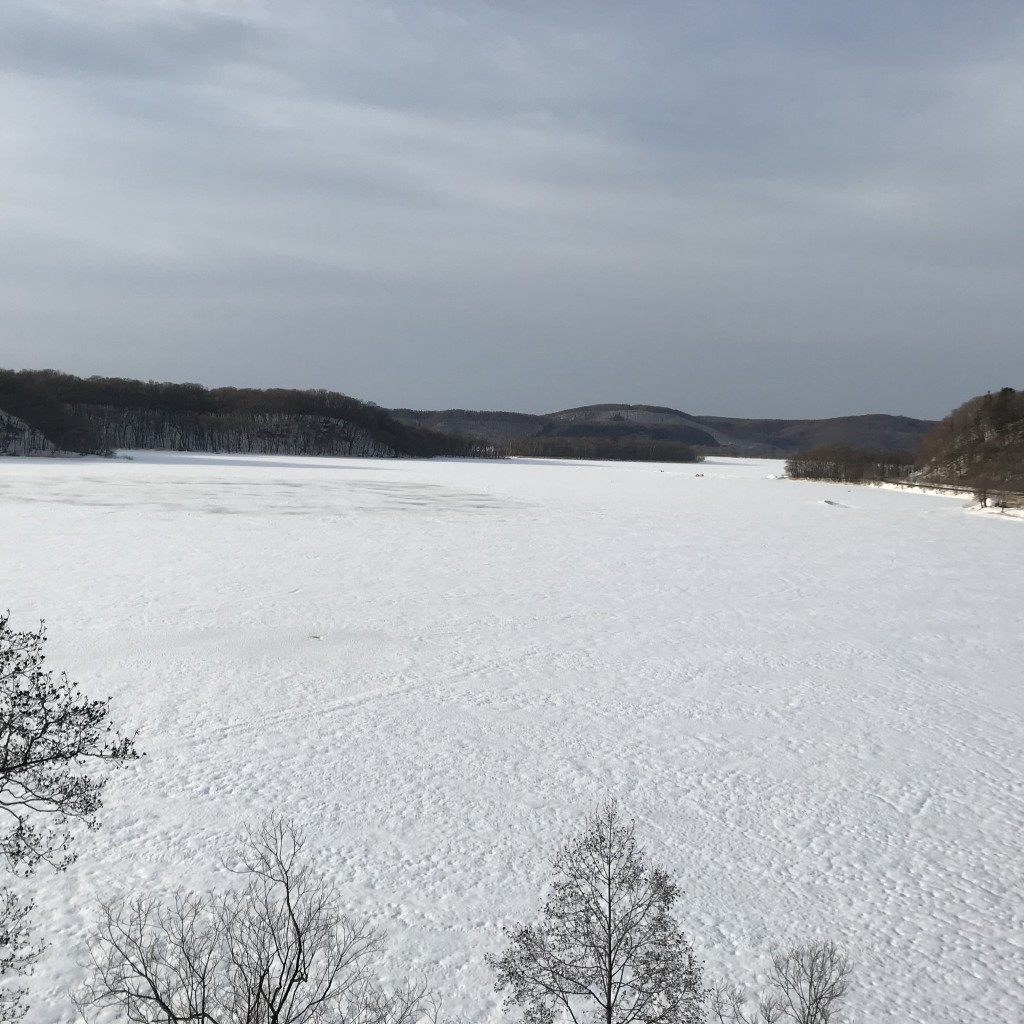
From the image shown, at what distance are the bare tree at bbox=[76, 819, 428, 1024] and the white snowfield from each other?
0.16 m

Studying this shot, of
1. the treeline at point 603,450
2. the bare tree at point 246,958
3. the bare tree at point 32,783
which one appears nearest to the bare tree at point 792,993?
the bare tree at point 246,958

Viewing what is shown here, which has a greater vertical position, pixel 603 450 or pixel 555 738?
pixel 603 450

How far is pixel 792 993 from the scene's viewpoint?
418 cm

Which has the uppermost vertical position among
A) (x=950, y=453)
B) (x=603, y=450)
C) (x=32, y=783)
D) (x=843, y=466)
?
(x=603, y=450)

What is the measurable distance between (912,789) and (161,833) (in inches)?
193

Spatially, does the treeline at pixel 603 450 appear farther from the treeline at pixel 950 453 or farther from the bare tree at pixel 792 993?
the bare tree at pixel 792 993

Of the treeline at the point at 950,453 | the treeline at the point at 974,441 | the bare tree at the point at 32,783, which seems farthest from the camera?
the treeline at the point at 950,453

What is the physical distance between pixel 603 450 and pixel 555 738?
433ft

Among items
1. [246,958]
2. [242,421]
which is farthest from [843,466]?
[242,421]

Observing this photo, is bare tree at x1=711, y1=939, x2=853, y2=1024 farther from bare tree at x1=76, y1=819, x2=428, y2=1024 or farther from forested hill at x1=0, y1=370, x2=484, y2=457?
forested hill at x1=0, y1=370, x2=484, y2=457

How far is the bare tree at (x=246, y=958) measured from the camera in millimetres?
3738

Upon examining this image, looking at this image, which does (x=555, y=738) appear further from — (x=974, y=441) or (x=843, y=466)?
(x=974, y=441)

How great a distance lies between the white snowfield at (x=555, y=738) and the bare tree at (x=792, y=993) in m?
0.13

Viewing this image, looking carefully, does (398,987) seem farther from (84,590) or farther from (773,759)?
(84,590)
